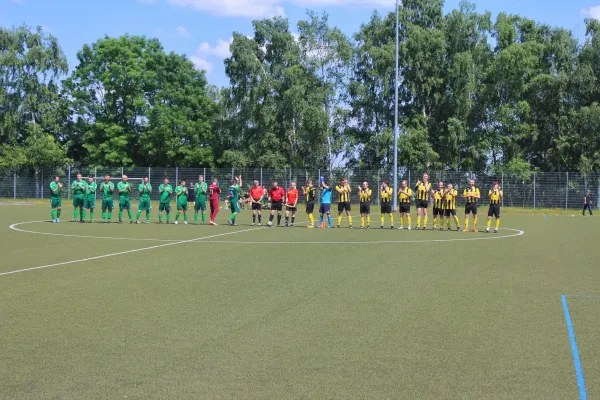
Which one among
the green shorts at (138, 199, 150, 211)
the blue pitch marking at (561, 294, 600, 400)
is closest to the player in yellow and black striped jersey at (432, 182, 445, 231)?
the green shorts at (138, 199, 150, 211)

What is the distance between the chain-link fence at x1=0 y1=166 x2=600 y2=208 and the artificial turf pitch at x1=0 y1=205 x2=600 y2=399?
30584 mm

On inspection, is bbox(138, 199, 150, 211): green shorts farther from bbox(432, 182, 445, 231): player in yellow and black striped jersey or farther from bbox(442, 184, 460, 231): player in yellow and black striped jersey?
bbox(442, 184, 460, 231): player in yellow and black striped jersey

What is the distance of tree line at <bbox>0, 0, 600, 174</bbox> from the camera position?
48781 mm

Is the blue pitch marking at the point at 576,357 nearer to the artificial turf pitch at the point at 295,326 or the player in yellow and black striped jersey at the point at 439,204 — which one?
the artificial turf pitch at the point at 295,326

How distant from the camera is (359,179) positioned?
46.8 meters

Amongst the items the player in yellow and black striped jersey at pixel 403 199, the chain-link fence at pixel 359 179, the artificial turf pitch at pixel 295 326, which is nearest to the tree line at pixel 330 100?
the chain-link fence at pixel 359 179

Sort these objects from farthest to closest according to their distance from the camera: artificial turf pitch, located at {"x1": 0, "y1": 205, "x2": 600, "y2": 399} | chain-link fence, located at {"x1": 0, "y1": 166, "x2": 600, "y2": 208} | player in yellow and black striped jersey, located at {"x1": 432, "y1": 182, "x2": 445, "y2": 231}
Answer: chain-link fence, located at {"x1": 0, "y1": 166, "x2": 600, "y2": 208} → player in yellow and black striped jersey, located at {"x1": 432, "y1": 182, "x2": 445, "y2": 231} → artificial turf pitch, located at {"x1": 0, "y1": 205, "x2": 600, "y2": 399}

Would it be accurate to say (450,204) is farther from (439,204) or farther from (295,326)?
(295,326)

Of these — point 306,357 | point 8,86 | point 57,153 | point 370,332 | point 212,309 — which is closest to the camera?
point 306,357

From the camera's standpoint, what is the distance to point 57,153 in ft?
175

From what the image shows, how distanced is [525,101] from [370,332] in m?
45.4

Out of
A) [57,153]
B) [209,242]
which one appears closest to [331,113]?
[57,153]

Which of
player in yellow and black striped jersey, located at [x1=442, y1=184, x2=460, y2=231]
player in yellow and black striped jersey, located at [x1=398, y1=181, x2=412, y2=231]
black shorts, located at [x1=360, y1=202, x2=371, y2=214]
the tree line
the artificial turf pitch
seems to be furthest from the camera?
the tree line

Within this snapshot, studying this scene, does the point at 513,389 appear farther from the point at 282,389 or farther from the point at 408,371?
the point at 282,389
